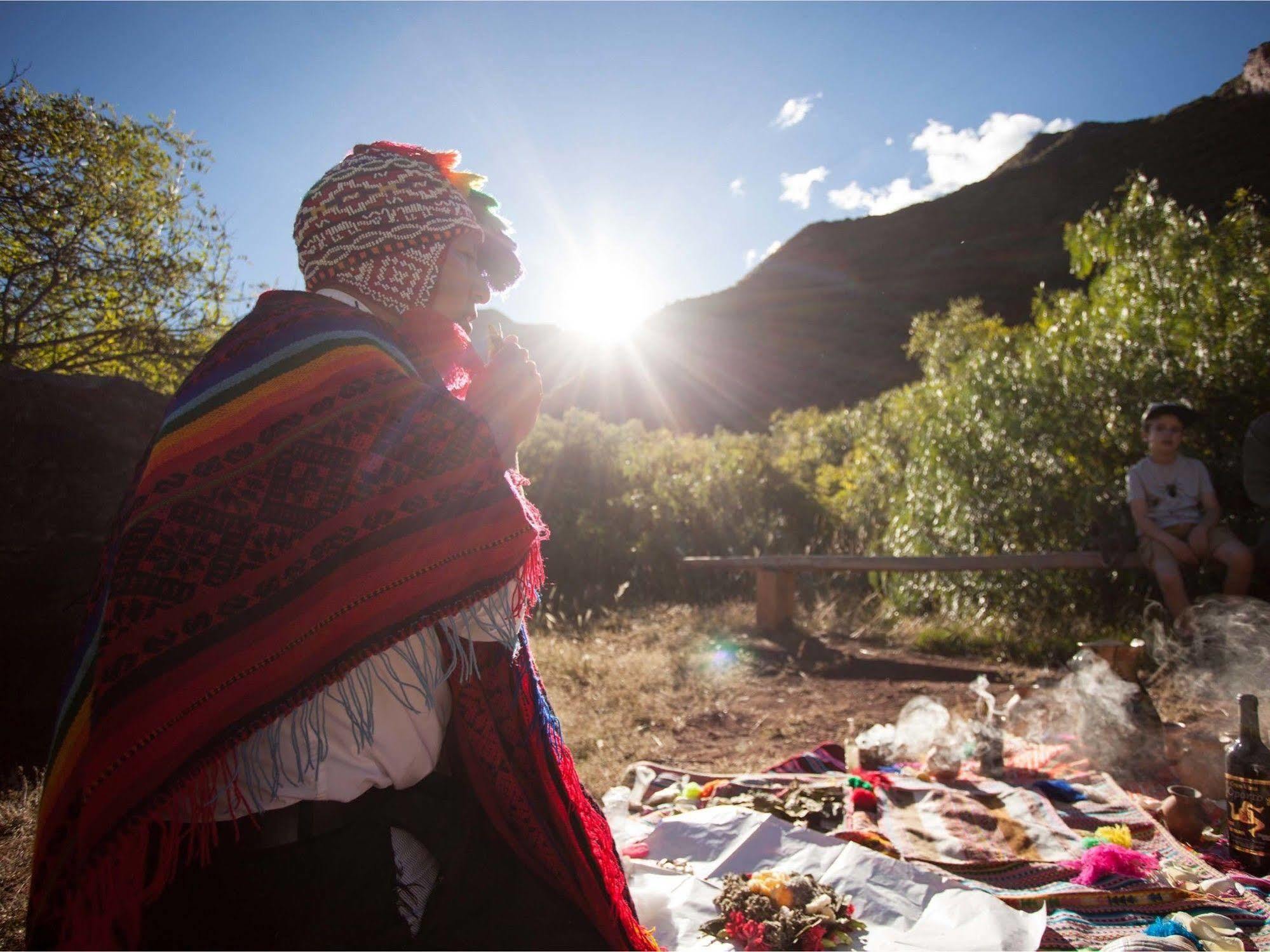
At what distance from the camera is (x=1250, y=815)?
8.59 feet

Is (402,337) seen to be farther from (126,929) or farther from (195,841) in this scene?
(126,929)

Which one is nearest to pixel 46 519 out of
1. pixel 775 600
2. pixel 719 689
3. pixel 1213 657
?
pixel 719 689

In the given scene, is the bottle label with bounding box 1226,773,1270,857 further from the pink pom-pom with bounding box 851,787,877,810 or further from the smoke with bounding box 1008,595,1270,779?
the pink pom-pom with bounding box 851,787,877,810

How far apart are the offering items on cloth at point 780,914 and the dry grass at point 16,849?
1861 mm

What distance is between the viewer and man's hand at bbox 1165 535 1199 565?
484 centimetres

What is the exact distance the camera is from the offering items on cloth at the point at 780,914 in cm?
218

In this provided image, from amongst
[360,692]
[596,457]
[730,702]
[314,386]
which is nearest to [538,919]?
[360,692]

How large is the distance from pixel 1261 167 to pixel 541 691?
293 inches

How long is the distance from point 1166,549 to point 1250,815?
9.04 feet

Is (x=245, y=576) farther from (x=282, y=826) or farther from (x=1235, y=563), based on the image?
(x=1235, y=563)

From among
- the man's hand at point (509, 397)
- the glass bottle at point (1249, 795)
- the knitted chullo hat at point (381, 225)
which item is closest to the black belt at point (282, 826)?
the man's hand at point (509, 397)

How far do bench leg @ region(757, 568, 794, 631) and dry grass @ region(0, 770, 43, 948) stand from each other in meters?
5.49

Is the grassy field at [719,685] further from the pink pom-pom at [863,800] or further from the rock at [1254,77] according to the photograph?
the rock at [1254,77]

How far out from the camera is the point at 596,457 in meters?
11.0
